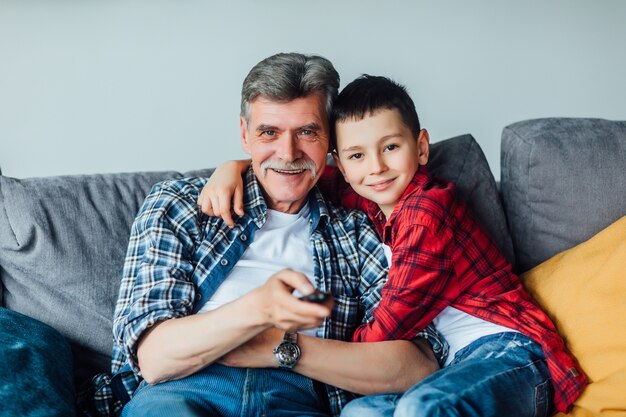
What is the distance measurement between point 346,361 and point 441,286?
0.96ft

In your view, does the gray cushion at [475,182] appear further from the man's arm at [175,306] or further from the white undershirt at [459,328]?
the man's arm at [175,306]

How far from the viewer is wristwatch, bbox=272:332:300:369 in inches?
61.4

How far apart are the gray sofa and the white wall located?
0.59 meters

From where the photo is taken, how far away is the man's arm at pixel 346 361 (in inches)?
61.7

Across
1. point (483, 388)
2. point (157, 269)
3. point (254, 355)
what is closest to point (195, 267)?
point (157, 269)

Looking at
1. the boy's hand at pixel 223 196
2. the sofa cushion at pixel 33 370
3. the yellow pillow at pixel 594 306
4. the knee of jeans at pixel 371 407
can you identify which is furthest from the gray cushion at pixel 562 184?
the sofa cushion at pixel 33 370

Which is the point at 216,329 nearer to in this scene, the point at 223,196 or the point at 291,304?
the point at 291,304

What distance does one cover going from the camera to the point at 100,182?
76.7 inches

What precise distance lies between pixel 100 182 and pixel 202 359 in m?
0.70

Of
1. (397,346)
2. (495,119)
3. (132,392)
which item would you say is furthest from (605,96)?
(132,392)

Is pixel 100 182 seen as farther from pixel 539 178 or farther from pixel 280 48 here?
pixel 539 178

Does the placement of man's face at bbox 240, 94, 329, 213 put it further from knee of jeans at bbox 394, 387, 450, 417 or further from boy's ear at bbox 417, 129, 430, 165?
knee of jeans at bbox 394, 387, 450, 417

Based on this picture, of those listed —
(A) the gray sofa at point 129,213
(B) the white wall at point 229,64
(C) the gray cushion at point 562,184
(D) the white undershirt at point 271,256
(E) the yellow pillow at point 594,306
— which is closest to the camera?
(E) the yellow pillow at point 594,306

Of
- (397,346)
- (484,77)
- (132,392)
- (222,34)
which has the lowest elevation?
(132,392)
